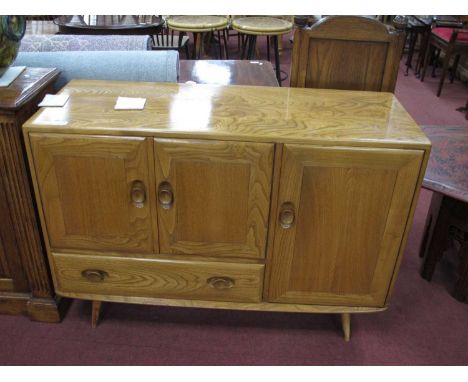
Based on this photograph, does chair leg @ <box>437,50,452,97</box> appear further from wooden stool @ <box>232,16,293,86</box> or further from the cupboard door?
the cupboard door

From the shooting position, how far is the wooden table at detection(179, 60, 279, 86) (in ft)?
6.35

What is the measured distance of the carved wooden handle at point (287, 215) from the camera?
1.17 metres

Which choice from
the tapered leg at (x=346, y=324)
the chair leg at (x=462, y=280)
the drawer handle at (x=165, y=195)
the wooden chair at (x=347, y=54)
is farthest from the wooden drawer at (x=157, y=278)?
the chair leg at (x=462, y=280)

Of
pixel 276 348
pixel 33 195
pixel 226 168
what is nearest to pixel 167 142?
pixel 226 168

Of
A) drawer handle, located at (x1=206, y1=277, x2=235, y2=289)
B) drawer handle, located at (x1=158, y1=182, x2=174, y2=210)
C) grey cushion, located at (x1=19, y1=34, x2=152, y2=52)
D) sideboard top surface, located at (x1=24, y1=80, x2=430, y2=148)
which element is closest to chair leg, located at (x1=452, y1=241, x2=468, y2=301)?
sideboard top surface, located at (x1=24, y1=80, x2=430, y2=148)

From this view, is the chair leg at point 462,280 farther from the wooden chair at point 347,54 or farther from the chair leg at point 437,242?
the wooden chair at point 347,54

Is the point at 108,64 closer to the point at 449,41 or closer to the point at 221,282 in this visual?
the point at 221,282

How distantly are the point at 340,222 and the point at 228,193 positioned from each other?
33 cm

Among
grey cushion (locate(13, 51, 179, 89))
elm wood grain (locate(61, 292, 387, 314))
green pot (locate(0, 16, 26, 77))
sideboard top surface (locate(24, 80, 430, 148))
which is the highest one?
green pot (locate(0, 16, 26, 77))

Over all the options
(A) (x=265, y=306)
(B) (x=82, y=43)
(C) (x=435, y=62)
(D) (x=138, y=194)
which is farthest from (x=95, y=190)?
(C) (x=435, y=62)

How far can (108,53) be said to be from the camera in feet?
4.87

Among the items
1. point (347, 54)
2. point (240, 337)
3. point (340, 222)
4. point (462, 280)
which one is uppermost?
point (347, 54)

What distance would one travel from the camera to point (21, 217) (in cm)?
131

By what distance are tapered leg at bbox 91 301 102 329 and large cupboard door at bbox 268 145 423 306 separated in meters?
0.60
